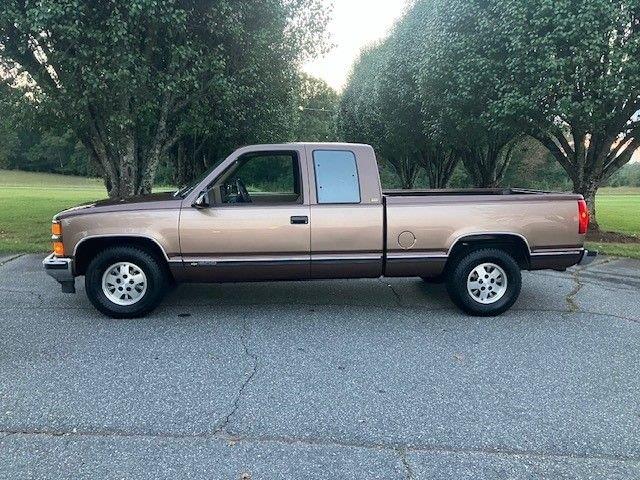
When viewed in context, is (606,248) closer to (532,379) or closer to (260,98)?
(532,379)

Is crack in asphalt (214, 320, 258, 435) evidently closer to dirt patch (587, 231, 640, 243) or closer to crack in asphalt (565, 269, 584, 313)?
crack in asphalt (565, 269, 584, 313)

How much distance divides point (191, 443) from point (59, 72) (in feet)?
29.5

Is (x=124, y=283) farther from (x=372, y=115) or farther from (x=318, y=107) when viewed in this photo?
(x=318, y=107)

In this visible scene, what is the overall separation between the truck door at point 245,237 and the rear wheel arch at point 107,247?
0.31 m

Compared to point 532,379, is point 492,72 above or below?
above

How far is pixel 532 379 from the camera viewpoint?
384cm

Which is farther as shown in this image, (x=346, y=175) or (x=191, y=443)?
(x=346, y=175)

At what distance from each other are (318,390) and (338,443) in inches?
27.6

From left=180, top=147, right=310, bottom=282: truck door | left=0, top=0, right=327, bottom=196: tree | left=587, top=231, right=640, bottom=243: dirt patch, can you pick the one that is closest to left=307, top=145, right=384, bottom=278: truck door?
left=180, top=147, right=310, bottom=282: truck door

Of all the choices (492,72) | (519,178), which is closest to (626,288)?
(492,72)

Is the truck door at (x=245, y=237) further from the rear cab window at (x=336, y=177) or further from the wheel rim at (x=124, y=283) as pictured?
the wheel rim at (x=124, y=283)

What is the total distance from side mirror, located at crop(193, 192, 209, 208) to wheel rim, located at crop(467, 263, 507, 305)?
301 centimetres

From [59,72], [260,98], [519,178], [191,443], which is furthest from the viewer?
[519,178]

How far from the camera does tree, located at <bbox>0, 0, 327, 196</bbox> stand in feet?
27.2
